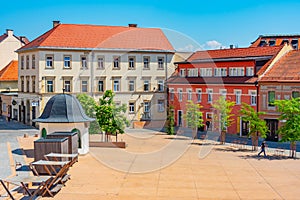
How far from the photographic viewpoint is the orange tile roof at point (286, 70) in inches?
1491

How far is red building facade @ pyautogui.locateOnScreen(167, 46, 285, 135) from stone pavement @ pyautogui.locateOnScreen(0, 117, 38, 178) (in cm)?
1555

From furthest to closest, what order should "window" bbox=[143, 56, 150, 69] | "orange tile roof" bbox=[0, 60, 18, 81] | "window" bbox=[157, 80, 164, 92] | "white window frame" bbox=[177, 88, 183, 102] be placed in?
1. "orange tile roof" bbox=[0, 60, 18, 81]
2. "window" bbox=[157, 80, 164, 92]
3. "window" bbox=[143, 56, 150, 69]
4. "white window frame" bbox=[177, 88, 183, 102]

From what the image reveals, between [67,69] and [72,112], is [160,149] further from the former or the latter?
[67,69]

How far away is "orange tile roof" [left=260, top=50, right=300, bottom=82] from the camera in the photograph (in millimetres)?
37875

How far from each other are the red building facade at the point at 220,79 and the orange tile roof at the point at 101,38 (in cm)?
471

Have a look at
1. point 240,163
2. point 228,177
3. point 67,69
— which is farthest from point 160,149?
point 67,69

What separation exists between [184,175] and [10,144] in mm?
16952

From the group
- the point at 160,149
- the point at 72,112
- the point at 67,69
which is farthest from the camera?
the point at 67,69

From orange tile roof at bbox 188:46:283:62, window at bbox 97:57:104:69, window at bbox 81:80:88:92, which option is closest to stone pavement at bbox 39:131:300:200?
orange tile roof at bbox 188:46:283:62

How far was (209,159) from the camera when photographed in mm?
29016

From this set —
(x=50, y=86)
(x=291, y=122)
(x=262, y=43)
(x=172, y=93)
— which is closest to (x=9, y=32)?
(x=50, y=86)

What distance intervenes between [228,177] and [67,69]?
2812cm

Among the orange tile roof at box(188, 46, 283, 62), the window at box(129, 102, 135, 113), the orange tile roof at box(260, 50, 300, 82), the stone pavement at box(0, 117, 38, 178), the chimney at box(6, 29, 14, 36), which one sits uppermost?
the chimney at box(6, 29, 14, 36)

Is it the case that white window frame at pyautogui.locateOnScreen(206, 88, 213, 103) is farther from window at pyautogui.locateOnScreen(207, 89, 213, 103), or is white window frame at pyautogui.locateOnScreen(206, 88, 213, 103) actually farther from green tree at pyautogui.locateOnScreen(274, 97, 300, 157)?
green tree at pyautogui.locateOnScreen(274, 97, 300, 157)
